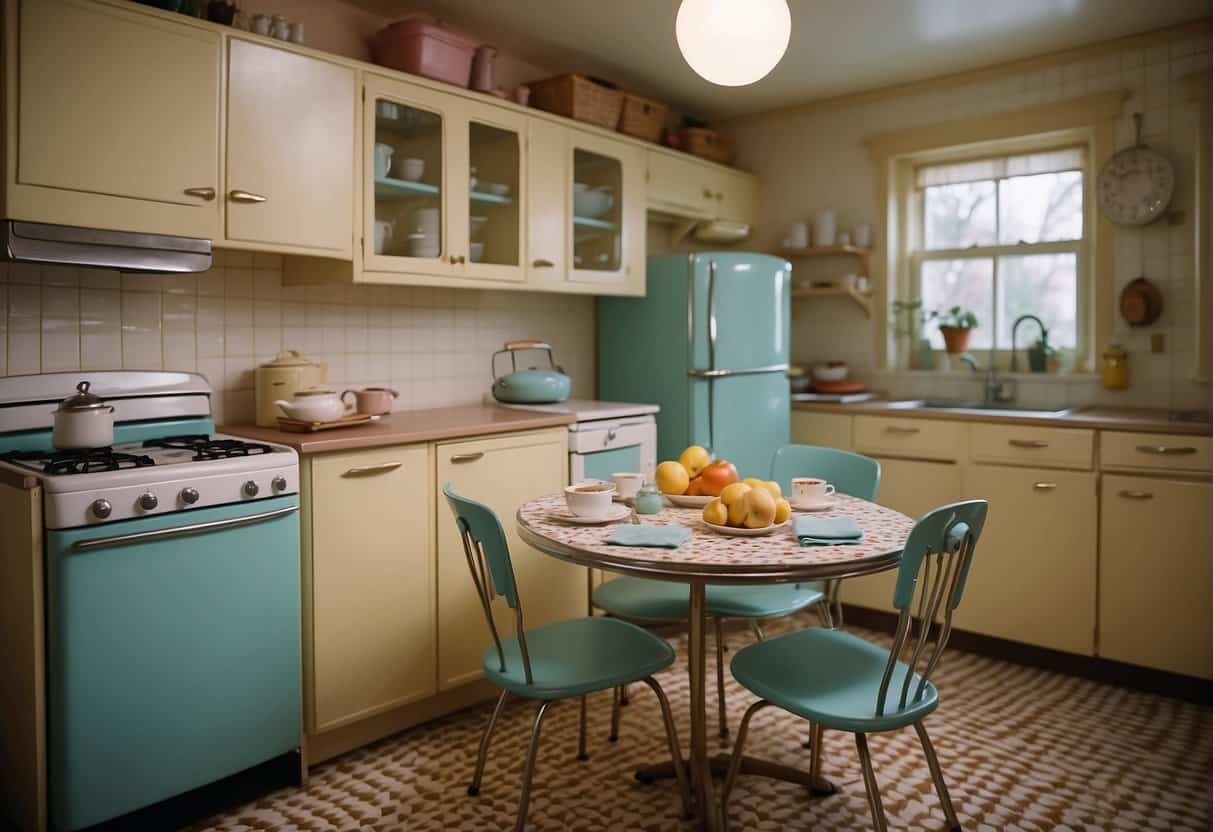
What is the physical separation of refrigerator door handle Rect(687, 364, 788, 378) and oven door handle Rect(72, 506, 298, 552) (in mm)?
1877

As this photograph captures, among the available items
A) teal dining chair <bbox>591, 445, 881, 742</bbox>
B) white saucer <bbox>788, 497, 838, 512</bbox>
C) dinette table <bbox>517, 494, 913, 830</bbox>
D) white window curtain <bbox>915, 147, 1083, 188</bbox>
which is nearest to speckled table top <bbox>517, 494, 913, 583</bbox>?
dinette table <bbox>517, 494, 913, 830</bbox>

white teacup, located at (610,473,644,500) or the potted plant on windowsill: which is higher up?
the potted plant on windowsill

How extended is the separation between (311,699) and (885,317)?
320 cm

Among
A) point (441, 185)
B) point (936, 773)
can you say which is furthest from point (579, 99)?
point (936, 773)

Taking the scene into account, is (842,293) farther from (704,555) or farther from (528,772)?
(528,772)

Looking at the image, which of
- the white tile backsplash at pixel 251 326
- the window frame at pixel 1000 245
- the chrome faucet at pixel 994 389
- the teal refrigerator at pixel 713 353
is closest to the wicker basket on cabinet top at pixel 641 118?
the teal refrigerator at pixel 713 353

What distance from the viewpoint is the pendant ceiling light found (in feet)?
6.31

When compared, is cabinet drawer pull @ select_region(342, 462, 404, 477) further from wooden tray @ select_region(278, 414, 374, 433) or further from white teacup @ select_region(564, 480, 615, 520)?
white teacup @ select_region(564, 480, 615, 520)

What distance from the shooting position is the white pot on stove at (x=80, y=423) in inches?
87.7

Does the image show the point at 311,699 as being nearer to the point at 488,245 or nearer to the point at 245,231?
the point at 245,231

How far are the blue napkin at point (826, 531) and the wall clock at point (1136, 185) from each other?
2.50 metres

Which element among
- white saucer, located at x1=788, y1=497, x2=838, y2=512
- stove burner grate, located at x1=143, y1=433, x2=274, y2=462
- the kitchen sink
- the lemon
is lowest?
white saucer, located at x1=788, y1=497, x2=838, y2=512

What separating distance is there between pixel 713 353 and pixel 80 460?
241 centimetres

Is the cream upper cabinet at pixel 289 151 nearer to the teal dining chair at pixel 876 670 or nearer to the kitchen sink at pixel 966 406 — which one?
the teal dining chair at pixel 876 670
